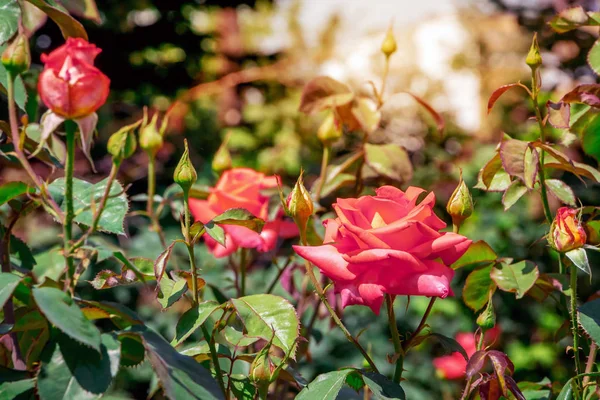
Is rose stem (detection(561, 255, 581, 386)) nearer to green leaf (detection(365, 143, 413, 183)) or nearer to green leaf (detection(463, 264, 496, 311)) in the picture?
green leaf (detection(463, 264, 496, 311))

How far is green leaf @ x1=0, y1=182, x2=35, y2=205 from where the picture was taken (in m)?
0.58

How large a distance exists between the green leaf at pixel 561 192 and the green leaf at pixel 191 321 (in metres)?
0.37

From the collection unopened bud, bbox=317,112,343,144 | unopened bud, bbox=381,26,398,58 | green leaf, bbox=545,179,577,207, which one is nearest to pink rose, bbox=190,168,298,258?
unopened bud, bbox=317,112,343,144

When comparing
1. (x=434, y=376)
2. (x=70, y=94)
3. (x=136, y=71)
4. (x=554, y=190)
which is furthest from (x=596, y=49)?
(x=136, y=71)

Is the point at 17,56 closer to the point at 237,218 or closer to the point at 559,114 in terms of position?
the point at 237,218

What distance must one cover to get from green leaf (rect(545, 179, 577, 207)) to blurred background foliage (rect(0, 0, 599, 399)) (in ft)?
0.51

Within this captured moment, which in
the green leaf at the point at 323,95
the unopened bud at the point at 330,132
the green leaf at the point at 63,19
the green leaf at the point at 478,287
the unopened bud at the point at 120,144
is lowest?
the green leaf at the point at 478,287

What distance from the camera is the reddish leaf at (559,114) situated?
2.17 ft

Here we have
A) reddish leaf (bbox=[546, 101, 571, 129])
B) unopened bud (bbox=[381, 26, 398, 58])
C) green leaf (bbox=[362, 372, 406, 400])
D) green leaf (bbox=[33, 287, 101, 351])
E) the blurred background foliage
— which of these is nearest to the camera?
green leaf (bbox=[33, 287, 101, 351])

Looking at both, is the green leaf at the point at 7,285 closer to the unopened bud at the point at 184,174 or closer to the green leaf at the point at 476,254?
the unopened bud at the point at 184,174

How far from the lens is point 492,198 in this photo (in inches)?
109

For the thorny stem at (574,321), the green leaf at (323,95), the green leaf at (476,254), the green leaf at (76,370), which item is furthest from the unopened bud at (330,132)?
the green leaf at (76,370)

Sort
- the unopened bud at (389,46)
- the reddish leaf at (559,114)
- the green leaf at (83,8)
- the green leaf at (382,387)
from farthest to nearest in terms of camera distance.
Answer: the unopened bud at (389,46) → the green leaf at (83,8) → the reddish leaf at (559,114) → the green leaf at (382,387)

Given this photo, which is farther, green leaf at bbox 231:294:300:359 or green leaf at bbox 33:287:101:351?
green leaf at bbox 231:294:300:359
